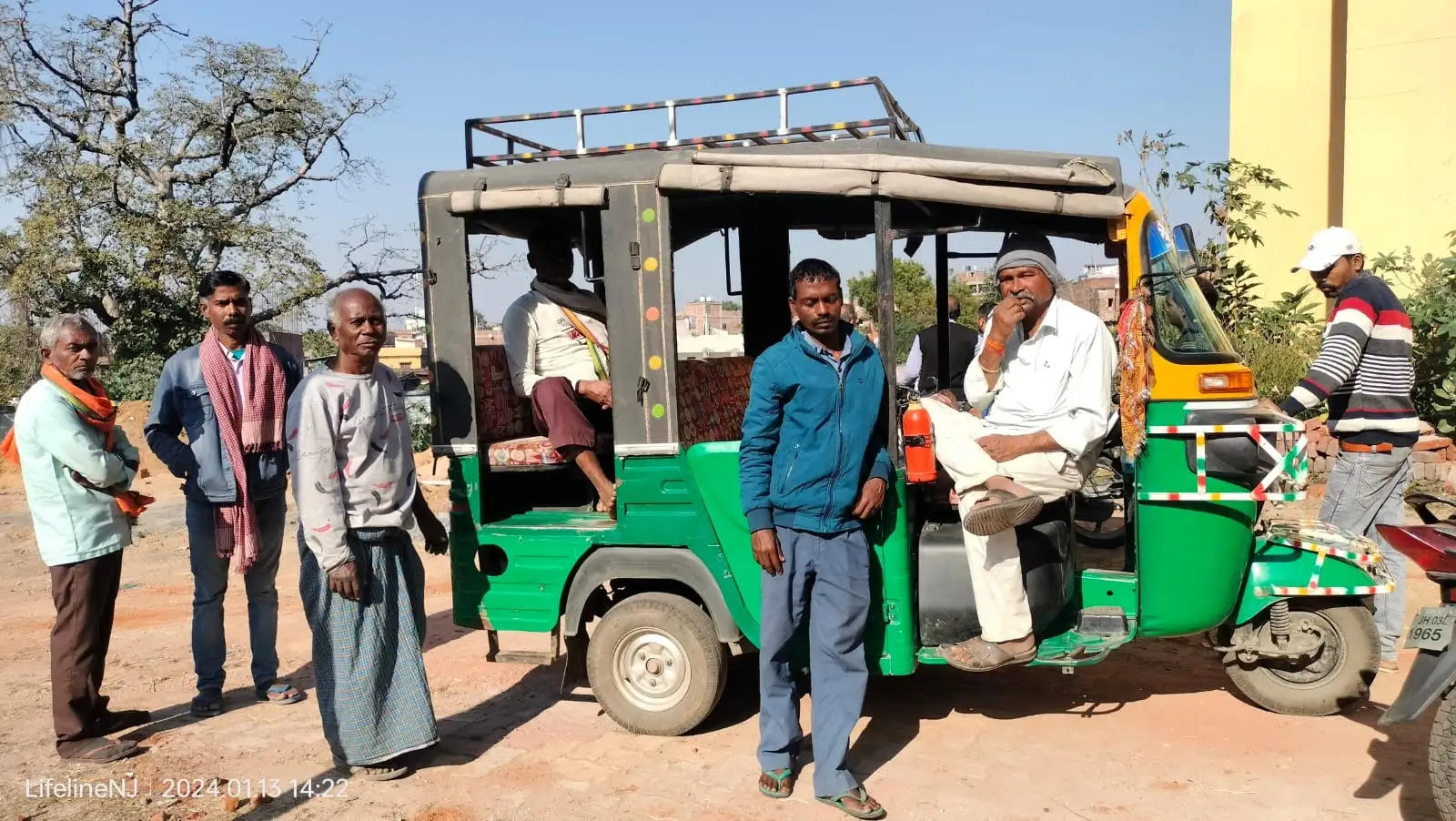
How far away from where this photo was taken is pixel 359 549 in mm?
4395

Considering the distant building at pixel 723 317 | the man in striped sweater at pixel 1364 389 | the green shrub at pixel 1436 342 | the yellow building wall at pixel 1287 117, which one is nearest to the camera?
the man in striped sweater at pixel 1364 389

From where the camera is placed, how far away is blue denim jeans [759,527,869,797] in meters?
3.95

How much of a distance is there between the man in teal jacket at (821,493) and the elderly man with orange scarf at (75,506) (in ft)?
9.74

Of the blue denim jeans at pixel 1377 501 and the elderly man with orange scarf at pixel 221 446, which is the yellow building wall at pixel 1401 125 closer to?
the blue denim jeans at pixel 1377 501

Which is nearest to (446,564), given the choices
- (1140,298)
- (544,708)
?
(544,708)

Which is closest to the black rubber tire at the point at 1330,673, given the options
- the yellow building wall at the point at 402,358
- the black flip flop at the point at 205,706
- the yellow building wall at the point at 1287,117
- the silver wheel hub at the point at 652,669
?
the silver wheel hub at the point at 652,669

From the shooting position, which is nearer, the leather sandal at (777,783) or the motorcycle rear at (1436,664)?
the motorcycle rear at (1436,664)

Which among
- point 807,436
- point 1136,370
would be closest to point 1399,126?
Answer: point 1136,370

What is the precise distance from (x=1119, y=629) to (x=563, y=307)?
2.96 m

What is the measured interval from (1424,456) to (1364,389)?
6.06 meters

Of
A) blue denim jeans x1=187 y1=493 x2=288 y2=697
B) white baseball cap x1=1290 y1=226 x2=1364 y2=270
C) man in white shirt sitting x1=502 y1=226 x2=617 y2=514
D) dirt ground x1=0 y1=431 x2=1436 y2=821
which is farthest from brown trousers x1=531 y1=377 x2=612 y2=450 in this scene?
white baseball cap x1=1290 y1=226 x2=1364 y2=270

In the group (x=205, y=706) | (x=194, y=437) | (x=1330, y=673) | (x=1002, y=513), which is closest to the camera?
(x=1002, y=513)

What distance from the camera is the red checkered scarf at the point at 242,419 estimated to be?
5.06 m

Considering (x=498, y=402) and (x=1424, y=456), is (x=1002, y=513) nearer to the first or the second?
(x=498, y=402)
